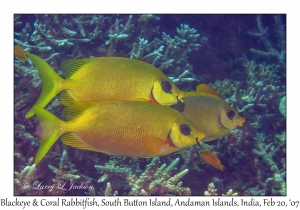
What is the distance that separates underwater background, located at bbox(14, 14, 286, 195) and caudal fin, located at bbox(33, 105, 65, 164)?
88 cm

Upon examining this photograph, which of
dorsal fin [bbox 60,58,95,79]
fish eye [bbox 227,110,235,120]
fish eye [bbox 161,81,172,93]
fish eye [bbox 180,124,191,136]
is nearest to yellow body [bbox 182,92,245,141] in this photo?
fish eye [bbox 227,110,235,120]

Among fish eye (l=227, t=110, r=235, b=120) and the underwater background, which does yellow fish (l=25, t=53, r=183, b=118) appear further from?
the underwater background

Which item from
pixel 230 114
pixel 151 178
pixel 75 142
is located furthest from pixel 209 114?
pixel 75 142

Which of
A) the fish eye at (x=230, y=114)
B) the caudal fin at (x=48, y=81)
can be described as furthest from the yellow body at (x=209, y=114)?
the caudal fin at (x=48, y=81)

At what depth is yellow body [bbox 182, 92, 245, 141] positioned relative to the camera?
8.01 ft

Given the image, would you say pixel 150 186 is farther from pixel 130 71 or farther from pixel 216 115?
pixel 130 71

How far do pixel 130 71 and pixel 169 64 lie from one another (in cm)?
181

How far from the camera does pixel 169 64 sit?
377cm

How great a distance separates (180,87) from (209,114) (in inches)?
54.1

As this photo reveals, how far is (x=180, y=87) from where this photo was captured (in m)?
3.81

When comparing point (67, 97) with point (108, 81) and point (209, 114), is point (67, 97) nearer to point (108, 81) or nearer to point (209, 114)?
point (108, 81)

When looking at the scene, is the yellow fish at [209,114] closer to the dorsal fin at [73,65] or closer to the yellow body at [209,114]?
the yellow body at [209,114]

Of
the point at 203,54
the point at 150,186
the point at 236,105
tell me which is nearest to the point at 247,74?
the point at 203,54

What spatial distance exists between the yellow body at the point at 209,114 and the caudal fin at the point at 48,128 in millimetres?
1063
